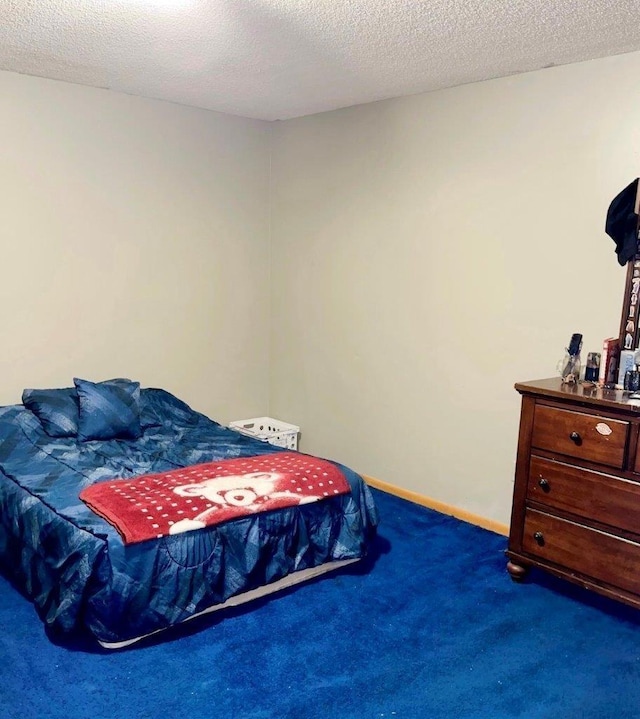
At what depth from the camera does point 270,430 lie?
15.1ft

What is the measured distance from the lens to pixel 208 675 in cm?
224

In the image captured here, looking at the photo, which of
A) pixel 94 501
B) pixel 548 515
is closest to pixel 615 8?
pixel 548 515

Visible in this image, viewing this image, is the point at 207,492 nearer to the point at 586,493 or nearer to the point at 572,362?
the point at 586,493

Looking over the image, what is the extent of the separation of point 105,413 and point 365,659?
1.83 metres

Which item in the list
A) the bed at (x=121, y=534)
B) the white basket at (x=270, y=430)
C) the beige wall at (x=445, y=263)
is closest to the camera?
the bed at (x=121, y=534)

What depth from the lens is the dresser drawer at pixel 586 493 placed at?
2.49 m

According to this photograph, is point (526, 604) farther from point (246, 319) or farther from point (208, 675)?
point (246, 319)

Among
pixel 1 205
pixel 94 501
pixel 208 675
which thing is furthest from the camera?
pixel 1 205

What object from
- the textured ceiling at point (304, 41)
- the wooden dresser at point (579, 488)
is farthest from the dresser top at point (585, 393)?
the textured ceiling at point (304, 41)

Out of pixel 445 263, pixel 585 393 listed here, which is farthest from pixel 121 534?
pixel 445 263

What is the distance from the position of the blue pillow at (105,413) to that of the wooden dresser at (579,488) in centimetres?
196

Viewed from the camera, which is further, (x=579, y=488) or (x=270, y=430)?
(x=270, y=430)

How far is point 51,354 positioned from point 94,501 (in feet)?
4.87

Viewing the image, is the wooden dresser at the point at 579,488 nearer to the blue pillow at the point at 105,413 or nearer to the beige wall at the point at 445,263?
the beige wall at the point at 445,263
